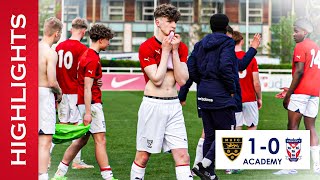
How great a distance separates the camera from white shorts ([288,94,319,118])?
10188mm

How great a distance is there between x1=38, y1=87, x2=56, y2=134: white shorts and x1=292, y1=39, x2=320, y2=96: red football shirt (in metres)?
2.99

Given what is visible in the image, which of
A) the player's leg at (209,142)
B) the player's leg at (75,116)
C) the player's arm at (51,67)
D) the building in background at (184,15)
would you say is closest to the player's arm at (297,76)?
the player's leg at (209,142)

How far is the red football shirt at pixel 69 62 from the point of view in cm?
1030

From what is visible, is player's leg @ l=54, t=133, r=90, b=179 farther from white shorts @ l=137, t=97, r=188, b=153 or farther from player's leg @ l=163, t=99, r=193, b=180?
player's leg @ l=163, t=99, r=193, b=180

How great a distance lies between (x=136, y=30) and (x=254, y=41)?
109ft

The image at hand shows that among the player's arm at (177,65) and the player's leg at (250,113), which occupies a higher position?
the player's arm at (177,65)

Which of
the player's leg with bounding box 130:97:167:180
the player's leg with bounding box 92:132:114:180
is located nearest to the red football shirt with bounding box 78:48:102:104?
the player's leg with bounding box 92:132:114:180

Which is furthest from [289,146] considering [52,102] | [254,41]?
[52,102]

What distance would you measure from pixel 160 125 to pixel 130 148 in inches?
219

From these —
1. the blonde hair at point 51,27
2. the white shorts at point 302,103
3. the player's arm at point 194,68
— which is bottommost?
the white shorts at point 302,103

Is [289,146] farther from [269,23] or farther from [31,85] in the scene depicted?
[269,23]

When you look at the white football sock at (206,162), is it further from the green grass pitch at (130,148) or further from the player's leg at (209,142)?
the green grass pitch at (130,148)

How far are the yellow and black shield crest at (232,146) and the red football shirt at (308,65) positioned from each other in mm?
1461

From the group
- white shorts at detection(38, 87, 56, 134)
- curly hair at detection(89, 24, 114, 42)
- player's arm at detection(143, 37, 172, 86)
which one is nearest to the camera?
player's arm at detection(143, 37, 172, 86)
